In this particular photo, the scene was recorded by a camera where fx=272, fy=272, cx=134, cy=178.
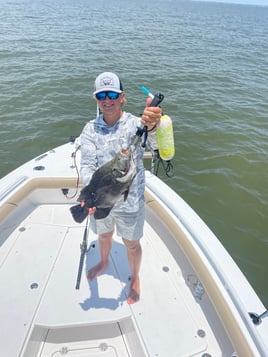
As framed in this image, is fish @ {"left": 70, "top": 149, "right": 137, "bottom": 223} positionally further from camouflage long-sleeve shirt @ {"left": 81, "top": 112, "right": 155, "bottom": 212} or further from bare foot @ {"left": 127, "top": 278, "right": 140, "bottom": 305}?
→ bare foot @ {"left": 127, "top": 278, "right": 140, "bottom": 305}

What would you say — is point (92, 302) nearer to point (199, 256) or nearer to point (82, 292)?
point (82, 292)

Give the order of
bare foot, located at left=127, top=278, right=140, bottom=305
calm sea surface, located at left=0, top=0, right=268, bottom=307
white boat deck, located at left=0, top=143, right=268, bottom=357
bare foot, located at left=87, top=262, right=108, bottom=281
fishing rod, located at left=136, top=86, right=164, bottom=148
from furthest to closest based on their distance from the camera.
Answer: calm sea surface, located at left=0, top=0, right=268, bottom=307 → bare foot, located at left=87, top=262, right=108, bottom=281 → bare foot, located at left=127, top=278, right=140, bottom=305 → white boat deck, located at left=0, top=143, right=268, bottom=357 → fishing rod, located at left=136, top=86, right=164, bottom=148

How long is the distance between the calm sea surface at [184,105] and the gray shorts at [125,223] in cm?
342

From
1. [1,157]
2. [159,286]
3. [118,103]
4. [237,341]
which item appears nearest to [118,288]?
[159,286]

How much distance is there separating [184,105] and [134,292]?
1023 cm

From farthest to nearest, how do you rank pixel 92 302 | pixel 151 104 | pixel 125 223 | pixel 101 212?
pixel 92 302
pixel 125 223
pixel 101 212
pixel 151 104

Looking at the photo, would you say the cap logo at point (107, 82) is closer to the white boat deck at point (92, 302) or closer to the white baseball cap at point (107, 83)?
the white baseball cap at point (107, 83)

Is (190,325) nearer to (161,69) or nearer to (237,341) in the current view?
(237,341)

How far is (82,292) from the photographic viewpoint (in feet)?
12.5

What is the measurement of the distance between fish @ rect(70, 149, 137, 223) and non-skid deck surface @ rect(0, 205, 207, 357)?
155 cm

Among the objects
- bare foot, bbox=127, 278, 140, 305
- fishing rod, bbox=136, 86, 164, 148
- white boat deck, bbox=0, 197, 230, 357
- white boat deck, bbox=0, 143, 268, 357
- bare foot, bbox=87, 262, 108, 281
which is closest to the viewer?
fishing rod, bbox=136, 86, 164, 148

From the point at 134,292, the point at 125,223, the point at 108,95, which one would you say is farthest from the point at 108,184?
the point at 134,292

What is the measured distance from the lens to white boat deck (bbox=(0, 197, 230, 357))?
10.8 feet

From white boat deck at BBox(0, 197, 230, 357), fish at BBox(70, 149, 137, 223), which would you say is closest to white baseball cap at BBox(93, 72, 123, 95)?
fish at BBox(70, 149, 137, 223)
